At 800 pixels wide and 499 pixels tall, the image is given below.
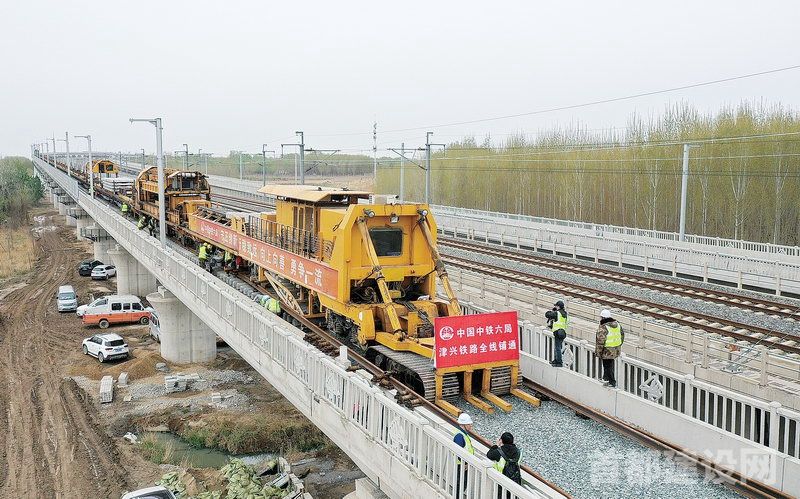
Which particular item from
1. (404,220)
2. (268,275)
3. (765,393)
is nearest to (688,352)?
(765,393)

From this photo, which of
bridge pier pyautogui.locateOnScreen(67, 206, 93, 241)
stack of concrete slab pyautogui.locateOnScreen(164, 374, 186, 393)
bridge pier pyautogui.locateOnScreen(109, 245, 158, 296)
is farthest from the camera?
bridge pier pyautogui.locateOnScreen(67, 206, 93, 241)

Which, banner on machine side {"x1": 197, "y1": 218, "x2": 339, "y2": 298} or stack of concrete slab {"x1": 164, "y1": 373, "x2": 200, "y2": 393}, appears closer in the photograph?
banner on machine side {"x1": 197, "y1": 218, "x2": 339, "y2": 298}

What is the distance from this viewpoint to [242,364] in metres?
29.6

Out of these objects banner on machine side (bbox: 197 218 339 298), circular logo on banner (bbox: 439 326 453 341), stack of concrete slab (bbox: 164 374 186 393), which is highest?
banner on machine side (bbox: 197 218 339 298)

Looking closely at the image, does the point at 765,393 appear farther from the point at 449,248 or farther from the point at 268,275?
the point at 449,248

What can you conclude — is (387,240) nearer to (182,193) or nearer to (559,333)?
(559,333)

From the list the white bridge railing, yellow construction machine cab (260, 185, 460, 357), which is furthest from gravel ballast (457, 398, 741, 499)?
yellow construction machine cab (260, 185, 460, 357)

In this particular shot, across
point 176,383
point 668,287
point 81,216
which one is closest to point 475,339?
point 668,287

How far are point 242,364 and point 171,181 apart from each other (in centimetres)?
947

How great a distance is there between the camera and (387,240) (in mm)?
13711

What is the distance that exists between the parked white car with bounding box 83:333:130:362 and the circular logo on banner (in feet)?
75.8

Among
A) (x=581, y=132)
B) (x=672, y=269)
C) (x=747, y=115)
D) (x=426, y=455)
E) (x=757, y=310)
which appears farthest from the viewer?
(x=581, y=132)

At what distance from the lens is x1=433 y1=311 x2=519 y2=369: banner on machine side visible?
10.6 meters

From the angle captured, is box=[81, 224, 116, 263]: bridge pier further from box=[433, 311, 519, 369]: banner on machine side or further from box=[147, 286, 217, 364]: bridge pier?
box=[433, 311, 519, 369]: banner on machine side
